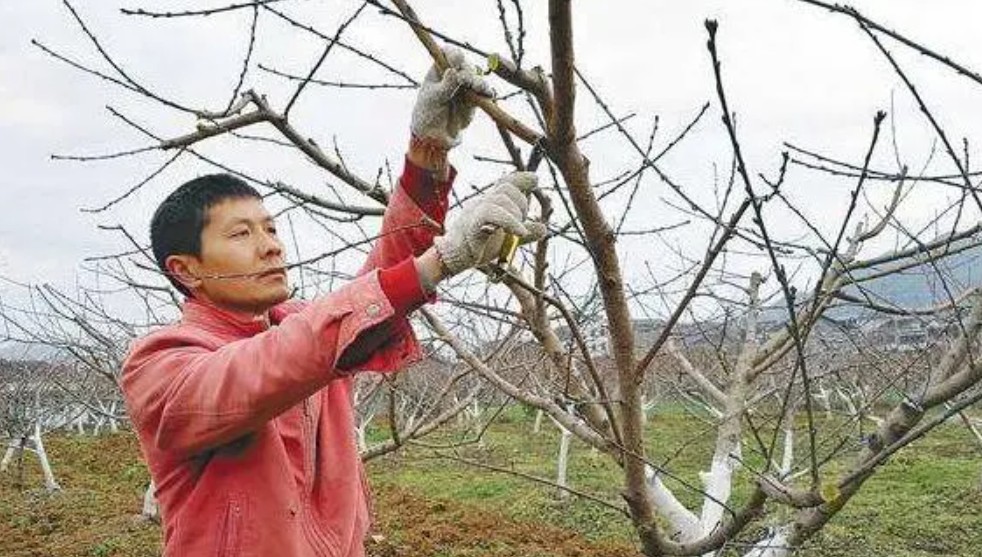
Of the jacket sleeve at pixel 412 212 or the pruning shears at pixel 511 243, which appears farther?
the jacket sleeve at pixel 412 212

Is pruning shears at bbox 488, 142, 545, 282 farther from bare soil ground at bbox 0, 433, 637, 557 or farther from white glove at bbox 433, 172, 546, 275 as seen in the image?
bare soil ground at bbox 0, 433, 637, 557

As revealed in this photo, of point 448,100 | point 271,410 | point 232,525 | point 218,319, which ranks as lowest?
point 232,525

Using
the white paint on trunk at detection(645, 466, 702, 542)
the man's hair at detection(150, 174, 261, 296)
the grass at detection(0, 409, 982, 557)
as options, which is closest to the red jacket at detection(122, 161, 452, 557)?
the man's hair at detection(150, 174, 261, 296)

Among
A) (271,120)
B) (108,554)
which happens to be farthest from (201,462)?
(108,554)

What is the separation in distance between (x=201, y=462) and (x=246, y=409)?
34 centimetres

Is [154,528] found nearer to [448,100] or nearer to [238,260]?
[238,260]

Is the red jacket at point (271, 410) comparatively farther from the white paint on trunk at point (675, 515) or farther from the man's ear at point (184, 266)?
the white paint on trunk at point (675, 515)

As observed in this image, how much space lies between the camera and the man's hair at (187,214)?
187cm

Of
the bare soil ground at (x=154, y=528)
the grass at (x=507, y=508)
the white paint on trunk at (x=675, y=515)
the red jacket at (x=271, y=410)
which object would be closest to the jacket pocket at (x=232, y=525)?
the red jacket at (x=271, y=410)

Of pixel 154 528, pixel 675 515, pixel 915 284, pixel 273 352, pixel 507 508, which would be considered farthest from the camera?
pixel 507 508

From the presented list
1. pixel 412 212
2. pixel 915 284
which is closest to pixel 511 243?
Answer: pixel 412 212

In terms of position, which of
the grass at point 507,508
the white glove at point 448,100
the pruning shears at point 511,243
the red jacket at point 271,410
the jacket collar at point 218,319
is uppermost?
the white glove at point 448,100

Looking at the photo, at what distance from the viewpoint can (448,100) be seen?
170cm

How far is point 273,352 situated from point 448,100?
0.58 metres
